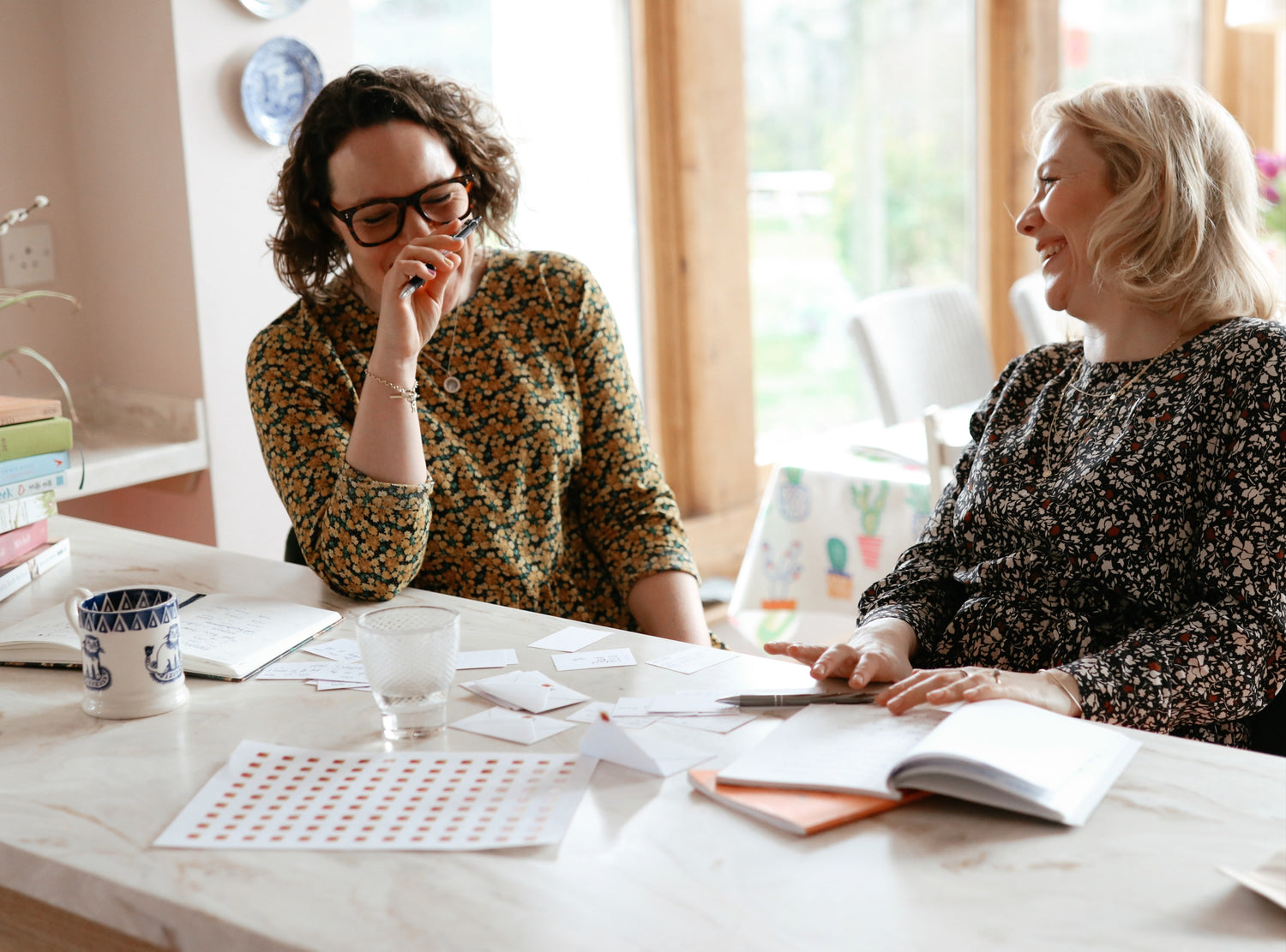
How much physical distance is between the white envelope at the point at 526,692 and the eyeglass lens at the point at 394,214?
691 millimetres

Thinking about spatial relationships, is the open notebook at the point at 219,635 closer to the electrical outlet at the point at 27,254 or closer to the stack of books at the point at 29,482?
the stack of books at the point at 29,482

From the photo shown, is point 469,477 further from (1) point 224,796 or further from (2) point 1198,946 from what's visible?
(2) point 1198,946

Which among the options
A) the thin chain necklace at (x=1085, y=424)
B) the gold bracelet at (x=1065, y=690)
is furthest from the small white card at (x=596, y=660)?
the thin chain necklace at (x=1085, y=424)

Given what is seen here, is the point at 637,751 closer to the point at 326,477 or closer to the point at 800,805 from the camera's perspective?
the point at 800,805

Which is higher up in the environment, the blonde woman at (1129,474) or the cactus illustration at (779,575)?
the blonde woman at (1129,474)

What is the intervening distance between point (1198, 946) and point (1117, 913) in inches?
2.0

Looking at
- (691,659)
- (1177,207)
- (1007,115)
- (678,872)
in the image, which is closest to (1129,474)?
(1177,207)

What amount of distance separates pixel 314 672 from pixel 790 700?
0.48m

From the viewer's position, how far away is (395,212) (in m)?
1.65

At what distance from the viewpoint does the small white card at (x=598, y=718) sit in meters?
1.11

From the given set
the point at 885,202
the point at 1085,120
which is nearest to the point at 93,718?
the point at 1085,120

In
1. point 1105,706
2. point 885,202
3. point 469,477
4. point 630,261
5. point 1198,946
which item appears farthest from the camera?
point 885,202

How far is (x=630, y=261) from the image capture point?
3473 mm

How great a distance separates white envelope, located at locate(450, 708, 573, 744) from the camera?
43.2 inches
